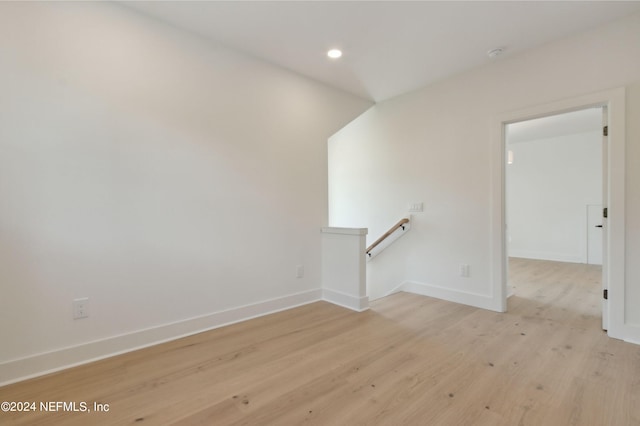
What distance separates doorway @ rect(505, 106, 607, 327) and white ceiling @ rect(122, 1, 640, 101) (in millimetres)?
2814

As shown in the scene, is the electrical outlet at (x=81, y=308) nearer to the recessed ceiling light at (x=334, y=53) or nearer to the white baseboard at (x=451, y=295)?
the recessed ceiling light at (x=334, y=53)

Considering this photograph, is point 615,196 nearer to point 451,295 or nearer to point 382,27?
point 451,295

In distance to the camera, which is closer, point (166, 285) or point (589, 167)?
point (166, 285)

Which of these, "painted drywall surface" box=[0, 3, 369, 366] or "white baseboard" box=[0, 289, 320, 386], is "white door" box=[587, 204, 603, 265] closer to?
"painted drywall surface" box=[0, 3, 369, 366]

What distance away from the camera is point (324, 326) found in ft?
8.29

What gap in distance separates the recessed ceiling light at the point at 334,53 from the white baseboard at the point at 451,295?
2720 mm

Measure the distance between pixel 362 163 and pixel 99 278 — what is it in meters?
3.41

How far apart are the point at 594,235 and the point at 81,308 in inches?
303

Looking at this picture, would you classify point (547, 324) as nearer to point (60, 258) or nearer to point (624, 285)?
point (624, 285)

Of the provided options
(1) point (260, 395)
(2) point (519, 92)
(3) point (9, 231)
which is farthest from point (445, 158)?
(3) point (9, 231)

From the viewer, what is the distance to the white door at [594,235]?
5.36 m

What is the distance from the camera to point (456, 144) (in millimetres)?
3197

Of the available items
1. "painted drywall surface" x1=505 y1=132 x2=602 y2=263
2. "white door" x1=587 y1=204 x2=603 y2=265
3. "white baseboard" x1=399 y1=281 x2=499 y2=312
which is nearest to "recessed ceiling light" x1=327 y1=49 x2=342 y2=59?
"white baseboard" x1=399 y1=281 x2=499 y2=312

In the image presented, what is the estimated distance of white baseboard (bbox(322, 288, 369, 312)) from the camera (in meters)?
2.93
